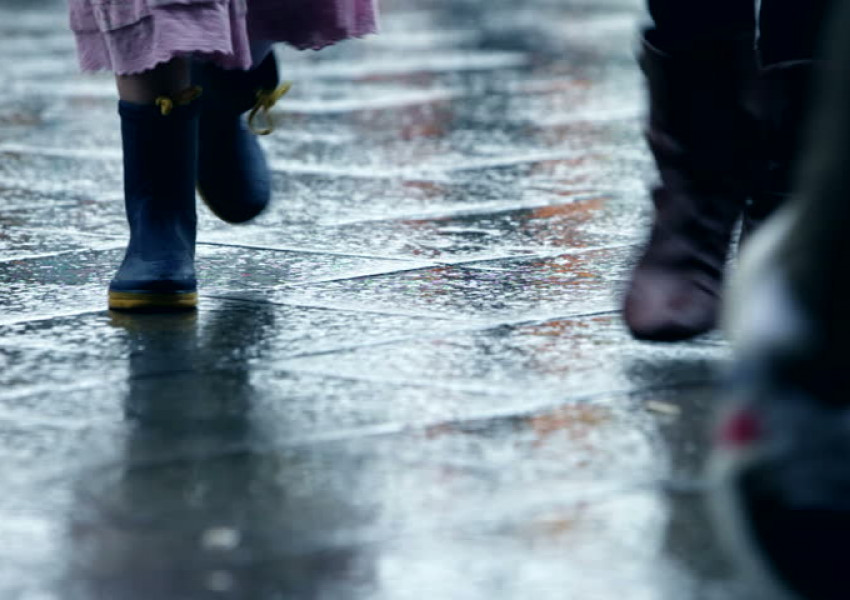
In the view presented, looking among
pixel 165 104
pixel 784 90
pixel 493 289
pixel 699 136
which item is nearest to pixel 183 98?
pixel 165 104

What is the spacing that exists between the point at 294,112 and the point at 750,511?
5145mm

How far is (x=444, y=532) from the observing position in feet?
7.04

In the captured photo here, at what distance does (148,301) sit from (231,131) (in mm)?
674

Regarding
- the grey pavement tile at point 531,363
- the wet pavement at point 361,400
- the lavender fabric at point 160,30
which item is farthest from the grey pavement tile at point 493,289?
the lavender fabric at point 160,30

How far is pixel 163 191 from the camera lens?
11.7 feet

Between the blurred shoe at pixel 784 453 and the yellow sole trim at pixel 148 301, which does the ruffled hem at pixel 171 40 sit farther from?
the blurred shoe at pixel 784 453

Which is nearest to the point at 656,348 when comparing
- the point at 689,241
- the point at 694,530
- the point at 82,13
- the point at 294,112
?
the point at 689,241

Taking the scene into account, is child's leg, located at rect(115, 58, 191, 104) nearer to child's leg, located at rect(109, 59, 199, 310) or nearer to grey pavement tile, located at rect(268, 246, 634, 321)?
child's leg, located at rect(109, 59, 199, 310)

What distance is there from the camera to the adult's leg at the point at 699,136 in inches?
128

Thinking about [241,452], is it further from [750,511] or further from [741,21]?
[741,21]

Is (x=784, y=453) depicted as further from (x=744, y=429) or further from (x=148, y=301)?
(x=148, y=301)

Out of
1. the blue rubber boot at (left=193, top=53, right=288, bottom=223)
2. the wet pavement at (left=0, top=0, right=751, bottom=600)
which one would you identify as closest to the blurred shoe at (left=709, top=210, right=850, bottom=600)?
the wet pavement at (left=0, top=0, right=751, bottom=600)

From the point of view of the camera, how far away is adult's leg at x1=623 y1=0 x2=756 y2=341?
3252mm

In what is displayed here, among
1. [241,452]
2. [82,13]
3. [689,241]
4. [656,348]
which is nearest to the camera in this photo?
[241,452]
